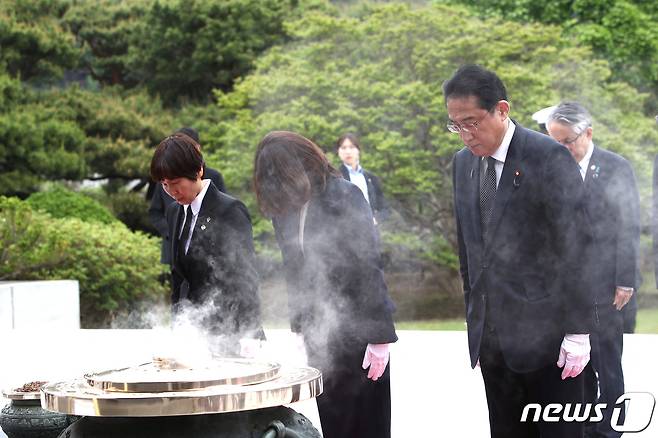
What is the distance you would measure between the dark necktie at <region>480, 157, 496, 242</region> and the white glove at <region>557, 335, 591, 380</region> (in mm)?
454

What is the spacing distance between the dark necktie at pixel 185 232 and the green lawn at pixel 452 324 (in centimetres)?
851

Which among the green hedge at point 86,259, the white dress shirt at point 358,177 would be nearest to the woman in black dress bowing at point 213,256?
the white dress shirt at point 358,177

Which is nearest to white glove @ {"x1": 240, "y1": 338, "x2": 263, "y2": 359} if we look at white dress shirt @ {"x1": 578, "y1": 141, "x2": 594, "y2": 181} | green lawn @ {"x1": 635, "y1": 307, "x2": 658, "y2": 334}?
white dress shirt @ {"x1": 578, "y1": 141, "x2": 594, "y2": 181}

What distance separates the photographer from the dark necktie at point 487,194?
3.55m

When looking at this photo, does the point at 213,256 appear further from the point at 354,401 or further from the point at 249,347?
the point at 354,401

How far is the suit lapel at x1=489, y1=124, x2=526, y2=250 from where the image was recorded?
3.47m

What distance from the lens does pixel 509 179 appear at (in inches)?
137

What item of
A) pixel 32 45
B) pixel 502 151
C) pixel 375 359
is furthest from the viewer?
pixel 32 45

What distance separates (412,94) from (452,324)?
310 centimetres

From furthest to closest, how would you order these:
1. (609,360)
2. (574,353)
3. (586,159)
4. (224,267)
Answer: (586,159), (609,360), (224,267), (574,353)

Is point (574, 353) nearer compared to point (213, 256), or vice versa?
point (574, 353)

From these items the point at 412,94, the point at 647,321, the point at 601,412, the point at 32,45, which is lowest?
the point at 647,321

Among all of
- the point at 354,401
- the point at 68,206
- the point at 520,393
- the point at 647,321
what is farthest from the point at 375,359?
the point at 647,321

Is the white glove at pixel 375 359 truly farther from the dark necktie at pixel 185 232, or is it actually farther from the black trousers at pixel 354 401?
the dark necktie at pixel 185 232
